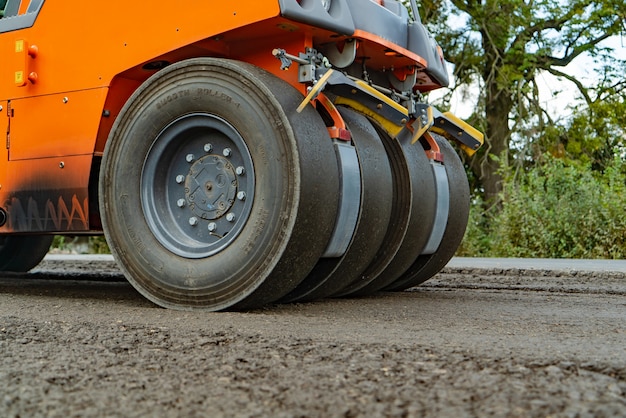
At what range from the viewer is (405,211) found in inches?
191

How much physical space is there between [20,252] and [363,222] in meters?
4.23

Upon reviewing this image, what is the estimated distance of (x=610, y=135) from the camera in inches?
642

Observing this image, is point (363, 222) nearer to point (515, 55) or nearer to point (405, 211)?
point (405, 211)

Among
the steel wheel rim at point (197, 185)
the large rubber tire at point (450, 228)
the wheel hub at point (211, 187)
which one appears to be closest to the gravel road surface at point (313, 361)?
the steel wheel rim at point (197, 185)

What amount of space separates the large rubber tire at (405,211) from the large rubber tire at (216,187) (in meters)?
1.00

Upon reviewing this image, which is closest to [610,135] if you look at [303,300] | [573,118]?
[573,118]

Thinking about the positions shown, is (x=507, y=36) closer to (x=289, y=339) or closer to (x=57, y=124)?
(x=57, y=124)

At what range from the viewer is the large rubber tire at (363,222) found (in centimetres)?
425

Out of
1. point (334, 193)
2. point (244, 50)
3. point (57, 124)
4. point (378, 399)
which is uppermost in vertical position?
point (244, 50)

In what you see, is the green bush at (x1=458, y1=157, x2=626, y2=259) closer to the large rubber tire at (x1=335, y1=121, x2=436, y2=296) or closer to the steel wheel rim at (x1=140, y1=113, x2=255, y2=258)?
the large rubber tire at (x1=335, y1=121, x2=436, y2=296)

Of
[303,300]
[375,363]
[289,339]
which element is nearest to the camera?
[375,363]

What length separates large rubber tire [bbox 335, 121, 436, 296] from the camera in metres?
4.86

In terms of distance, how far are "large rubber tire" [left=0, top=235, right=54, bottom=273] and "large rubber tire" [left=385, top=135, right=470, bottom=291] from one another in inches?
139

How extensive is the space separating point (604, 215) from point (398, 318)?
7.97 meters
